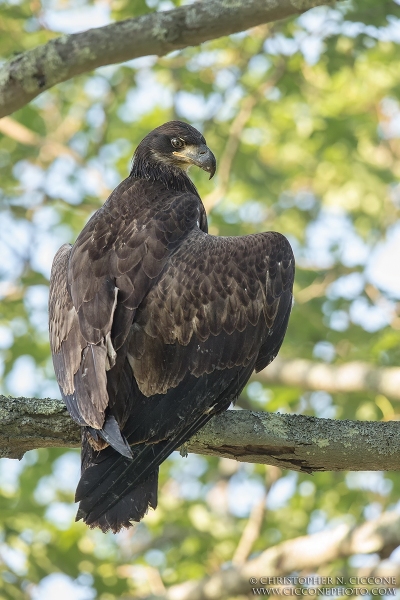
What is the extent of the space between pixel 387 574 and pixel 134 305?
12.6 ft

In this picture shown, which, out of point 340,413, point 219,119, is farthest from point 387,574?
point 219,119

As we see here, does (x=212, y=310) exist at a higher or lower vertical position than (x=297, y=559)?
higher

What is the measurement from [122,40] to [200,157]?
1.24 metres

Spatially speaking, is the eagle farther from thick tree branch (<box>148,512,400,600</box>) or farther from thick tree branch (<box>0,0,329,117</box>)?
thick tree branch (<box>148,512,400,600</box>)

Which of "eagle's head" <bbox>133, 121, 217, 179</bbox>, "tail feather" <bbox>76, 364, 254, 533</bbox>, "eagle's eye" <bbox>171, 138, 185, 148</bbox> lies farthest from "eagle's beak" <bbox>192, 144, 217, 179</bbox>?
"tail feather" <bbox>76, 364, 254, 533</bbox>

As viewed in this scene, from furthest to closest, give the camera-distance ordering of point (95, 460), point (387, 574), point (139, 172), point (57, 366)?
1. point (387, 574)
2. point (139, 172)
3. point (57, 366)
4. point (95, 460)

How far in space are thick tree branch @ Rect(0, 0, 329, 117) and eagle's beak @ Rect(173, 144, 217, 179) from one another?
41.6 inches

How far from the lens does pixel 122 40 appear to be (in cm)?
572

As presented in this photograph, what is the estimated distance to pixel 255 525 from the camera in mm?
8602

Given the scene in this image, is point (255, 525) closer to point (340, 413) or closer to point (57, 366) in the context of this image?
point (340, 413)

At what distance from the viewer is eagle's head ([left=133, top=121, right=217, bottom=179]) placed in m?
6.75

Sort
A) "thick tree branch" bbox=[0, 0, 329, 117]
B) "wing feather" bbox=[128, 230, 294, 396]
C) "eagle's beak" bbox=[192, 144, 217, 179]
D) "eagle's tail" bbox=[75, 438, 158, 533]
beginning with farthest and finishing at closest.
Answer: "eagle's beak" bbox=[192, 144, 217, 179] → "thick tree branch" bbox=[0, 0, 329, 117] → "wing feather" bbox=[128, 230, 294, 396] → "eagle's tail" bbox=[75, 438, 158, 533]

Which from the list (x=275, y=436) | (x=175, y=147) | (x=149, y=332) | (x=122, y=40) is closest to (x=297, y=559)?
(x=275, y=436)

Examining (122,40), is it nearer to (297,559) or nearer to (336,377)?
(336,377)
